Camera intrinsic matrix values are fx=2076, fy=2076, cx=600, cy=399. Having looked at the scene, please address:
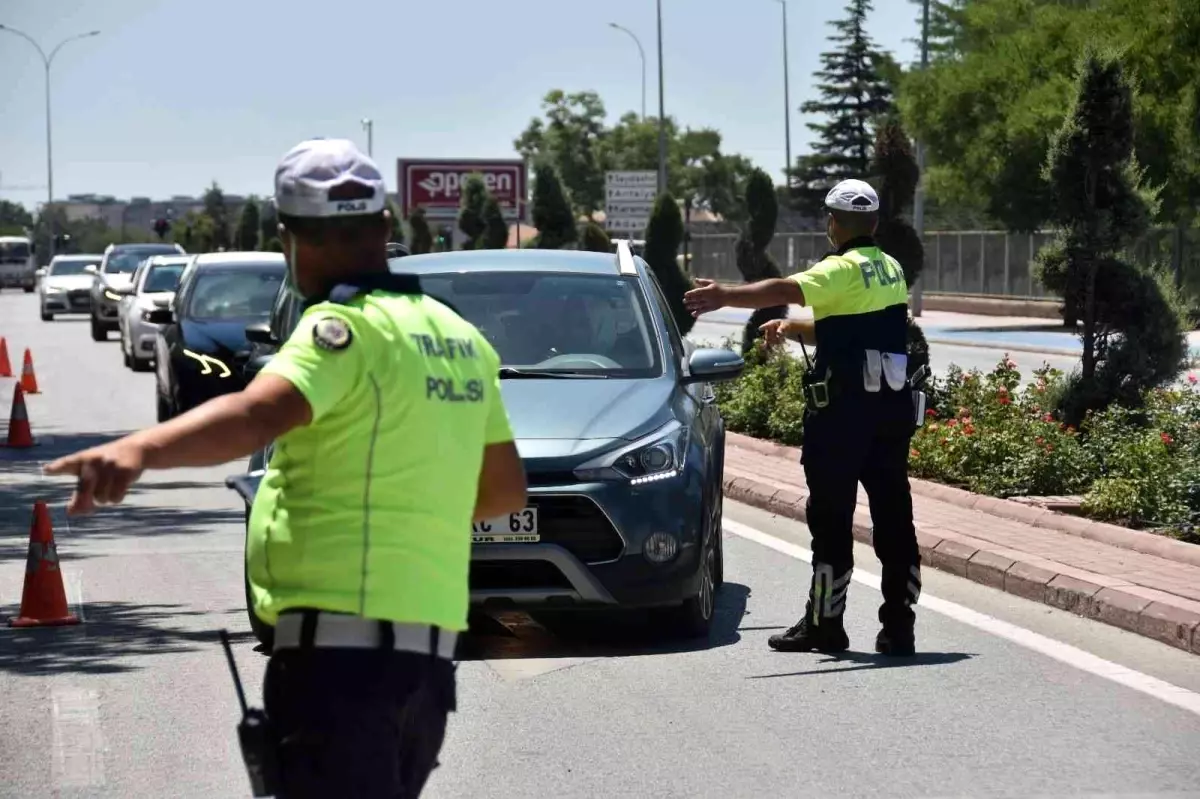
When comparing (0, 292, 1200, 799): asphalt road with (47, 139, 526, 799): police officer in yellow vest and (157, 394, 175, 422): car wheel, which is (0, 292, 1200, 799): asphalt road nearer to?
(47, 139, 526, 799): police officer in yellow vest

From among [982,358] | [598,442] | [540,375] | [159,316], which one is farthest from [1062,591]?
[982,358]

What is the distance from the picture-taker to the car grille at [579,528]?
8.23 meters

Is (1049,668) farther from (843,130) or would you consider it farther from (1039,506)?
(843,130)

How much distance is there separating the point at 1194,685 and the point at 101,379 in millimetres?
22723

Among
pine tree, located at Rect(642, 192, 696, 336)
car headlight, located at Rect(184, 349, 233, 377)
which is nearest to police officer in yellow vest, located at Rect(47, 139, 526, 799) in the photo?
car headlight, located at Rect(184, 349, 233, 377)

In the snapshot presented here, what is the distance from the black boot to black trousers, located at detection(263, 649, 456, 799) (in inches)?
195

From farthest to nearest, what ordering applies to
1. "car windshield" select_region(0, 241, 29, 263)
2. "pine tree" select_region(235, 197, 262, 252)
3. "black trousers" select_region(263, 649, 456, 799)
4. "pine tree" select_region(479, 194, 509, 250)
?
"car windshield" select_region(0, 241, 29, 263) → "pine tree" select_region(235, 197, 262, 252) → "pine tree" select_region(479, 194, 509, 250) → "black trousers" select_region(263, 649, 456, 799)

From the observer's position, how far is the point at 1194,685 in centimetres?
770

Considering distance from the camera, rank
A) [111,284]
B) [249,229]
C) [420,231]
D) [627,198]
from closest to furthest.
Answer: [111,284] → [627,198] → [420,231] → [249,229]

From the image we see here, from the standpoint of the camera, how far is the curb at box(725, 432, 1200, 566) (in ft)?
33.1

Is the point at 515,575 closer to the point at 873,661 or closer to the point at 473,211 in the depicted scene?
the point at 873,661

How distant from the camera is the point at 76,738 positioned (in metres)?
6.95

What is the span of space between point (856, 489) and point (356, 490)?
5044 mm

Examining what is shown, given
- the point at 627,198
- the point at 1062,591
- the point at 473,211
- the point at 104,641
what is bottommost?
the point at 104,641
